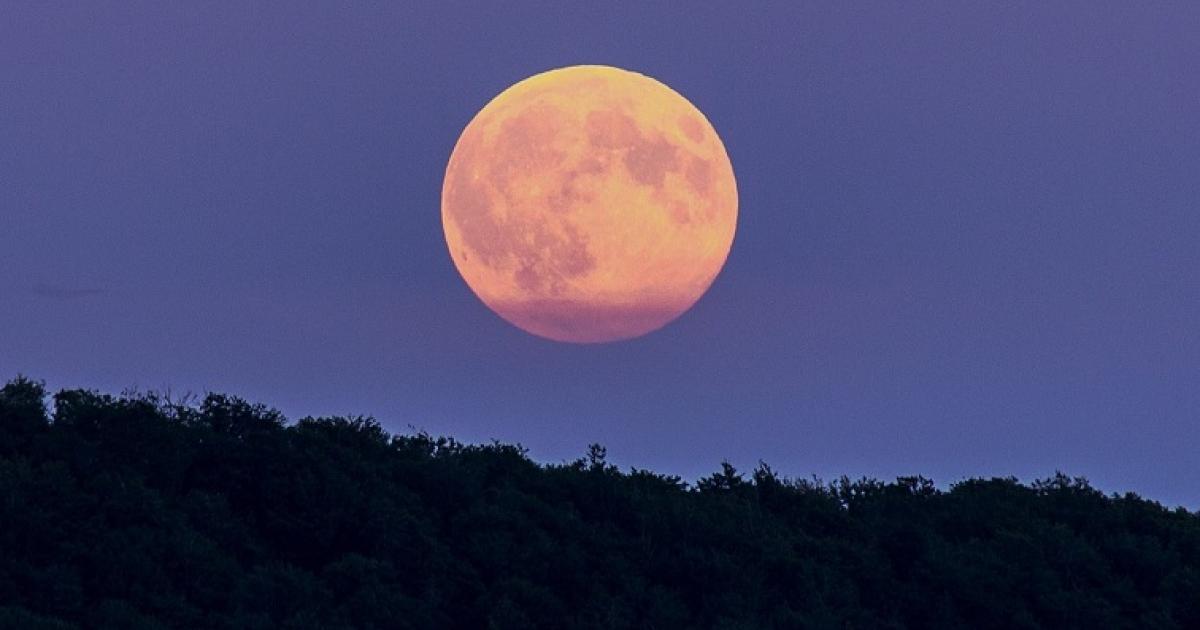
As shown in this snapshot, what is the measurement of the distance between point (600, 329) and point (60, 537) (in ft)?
59.2

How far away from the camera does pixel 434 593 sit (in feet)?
128

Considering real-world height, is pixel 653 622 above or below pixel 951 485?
below

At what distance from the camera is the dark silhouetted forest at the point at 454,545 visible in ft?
121

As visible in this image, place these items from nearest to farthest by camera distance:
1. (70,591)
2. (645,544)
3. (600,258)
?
(70,591), (645,544), (600,258)

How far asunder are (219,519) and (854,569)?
16693mm

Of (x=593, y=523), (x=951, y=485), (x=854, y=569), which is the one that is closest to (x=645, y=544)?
(x=593, y=523)

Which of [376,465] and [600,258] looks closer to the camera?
[376,465]

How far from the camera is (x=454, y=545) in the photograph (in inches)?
1634

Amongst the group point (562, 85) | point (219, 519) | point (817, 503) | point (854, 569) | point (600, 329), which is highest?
point (562, 85)

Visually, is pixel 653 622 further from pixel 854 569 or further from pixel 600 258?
pixel 600 258

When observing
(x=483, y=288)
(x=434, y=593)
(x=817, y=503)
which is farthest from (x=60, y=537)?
(x=817, y=503)

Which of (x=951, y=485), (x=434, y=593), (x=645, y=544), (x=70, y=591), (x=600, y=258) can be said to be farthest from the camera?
(x=951, y=485)

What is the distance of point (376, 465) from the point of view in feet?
144

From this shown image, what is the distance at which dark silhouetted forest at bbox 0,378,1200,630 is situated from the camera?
37.0 metres
